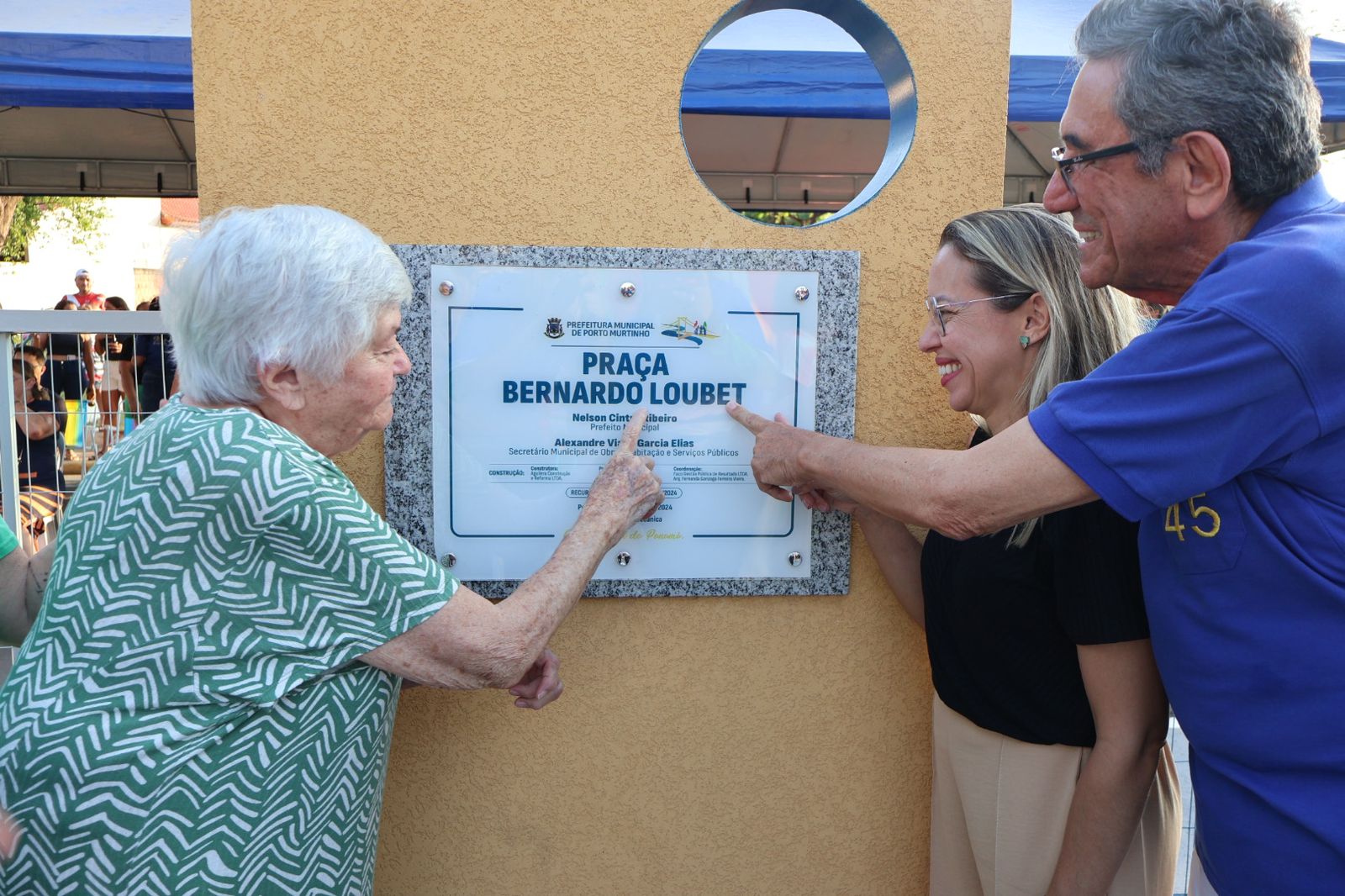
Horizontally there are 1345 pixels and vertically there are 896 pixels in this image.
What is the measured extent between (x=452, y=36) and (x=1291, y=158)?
1320 mm

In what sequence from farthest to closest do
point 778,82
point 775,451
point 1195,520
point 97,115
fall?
1. point 97,115
2. point 778,82
3. point 775,451
4. point 1195,520

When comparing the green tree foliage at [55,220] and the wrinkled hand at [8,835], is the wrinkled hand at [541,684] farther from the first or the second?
the green tree foliage at [55,220]

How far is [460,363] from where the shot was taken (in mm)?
1763

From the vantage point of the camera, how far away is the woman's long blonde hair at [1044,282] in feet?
5.40

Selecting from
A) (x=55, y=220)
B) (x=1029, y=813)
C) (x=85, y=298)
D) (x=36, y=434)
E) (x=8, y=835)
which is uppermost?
(x=55, y=220)

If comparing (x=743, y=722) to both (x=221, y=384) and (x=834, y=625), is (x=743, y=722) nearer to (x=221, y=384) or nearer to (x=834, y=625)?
(x=834, y=625)

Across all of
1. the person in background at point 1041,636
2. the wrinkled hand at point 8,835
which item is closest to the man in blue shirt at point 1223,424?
the person in background at point 1041,636

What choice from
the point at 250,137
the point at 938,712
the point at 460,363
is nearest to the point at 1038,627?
the point at 938,712

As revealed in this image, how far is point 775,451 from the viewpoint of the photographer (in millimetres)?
1733

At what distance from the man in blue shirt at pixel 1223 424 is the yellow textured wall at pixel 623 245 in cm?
46

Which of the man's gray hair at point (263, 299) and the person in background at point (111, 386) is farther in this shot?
the person in background at point (111, 386)

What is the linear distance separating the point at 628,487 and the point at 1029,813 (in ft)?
2.85

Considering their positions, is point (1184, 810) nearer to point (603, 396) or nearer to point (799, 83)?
point (603, 396)

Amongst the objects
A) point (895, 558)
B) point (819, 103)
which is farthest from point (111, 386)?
point (819, 103)
